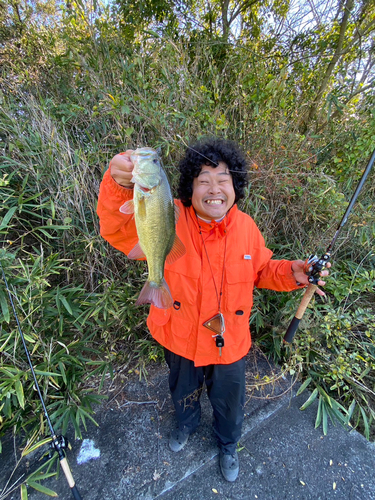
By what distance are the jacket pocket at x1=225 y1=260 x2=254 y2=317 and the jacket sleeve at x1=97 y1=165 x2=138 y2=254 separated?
2.13 feet

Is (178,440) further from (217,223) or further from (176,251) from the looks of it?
(217,223)

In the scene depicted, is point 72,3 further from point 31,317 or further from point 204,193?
point 31,317

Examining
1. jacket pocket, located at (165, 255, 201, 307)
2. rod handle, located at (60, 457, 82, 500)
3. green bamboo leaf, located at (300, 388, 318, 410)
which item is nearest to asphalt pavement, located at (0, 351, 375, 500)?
green bamboo leaf, located at (300, 388, 318, 410)

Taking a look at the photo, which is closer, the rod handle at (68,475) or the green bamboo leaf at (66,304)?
the rod handle at (68,475)

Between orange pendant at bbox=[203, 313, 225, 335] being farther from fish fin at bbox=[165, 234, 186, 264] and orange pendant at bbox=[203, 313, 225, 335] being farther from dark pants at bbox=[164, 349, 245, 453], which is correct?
fish fin at bbox=[165, 234, 186, 264]

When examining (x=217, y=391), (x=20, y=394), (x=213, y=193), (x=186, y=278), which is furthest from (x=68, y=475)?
(x=213, y=193)

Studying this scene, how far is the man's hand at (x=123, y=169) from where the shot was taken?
3.66 feet

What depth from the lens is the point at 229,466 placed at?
1789 millimetres

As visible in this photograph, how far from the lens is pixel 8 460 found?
184 cm

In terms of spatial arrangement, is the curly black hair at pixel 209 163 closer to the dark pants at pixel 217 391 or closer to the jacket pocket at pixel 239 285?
the jacket pocket at pixel 239 285

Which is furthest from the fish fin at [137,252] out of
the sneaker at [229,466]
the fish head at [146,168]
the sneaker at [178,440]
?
the sneaker at [229,466]

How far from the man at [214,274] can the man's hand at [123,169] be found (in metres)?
0.25

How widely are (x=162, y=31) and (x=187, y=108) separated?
1.62 meters

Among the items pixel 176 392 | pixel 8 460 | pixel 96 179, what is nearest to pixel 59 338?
pixel 8 460
